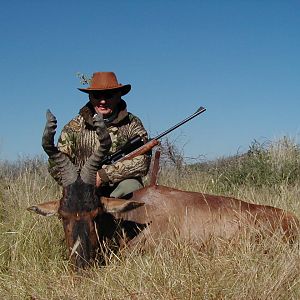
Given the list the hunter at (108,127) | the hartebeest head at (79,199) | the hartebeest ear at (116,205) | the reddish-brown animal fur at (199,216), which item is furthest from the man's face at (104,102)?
the hartebeest ear at (116,205)

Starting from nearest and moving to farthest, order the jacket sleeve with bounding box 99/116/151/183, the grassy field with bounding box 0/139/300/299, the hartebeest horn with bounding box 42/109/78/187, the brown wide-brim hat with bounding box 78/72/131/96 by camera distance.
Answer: the grassy field with bounding box 0/139/300/299 → the hartebeest horn with bounding box 42/109/78/187 → the jacket sleeve with bounding box 99/116/151/183 → the brown wide-brim hat with bounding box 78/72/131/96

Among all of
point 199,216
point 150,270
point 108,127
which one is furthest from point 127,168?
point 150,270

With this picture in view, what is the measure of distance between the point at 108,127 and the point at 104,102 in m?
0.30

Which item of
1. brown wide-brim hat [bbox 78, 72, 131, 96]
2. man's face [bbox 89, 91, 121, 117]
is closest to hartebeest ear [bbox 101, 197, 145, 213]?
man's face [bbox 89, 91, 121, 117]

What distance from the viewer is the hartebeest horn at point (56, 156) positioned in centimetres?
497

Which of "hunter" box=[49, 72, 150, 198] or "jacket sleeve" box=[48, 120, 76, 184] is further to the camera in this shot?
"jacket sleeve" box=[48, 120, 76, 184]

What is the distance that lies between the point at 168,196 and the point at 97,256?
120 cm

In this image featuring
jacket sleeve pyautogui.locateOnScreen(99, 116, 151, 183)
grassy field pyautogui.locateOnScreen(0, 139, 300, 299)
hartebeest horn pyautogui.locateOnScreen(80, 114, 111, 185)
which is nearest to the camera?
grassy field pyautogui.locateOnScreen(0, 139, 300, 299)

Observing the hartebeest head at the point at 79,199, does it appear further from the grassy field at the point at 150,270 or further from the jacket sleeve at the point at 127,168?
the jacket sleeve at the point at 127,168

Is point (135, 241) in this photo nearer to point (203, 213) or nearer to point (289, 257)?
point (203, 213)

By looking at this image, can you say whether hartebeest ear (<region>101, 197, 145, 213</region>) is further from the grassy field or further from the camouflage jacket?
the camouflage jacket

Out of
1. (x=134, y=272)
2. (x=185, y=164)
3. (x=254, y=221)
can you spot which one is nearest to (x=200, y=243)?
(x=254, y=221)

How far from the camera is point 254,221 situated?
17.7 ft

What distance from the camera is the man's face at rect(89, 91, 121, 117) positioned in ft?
21.9
